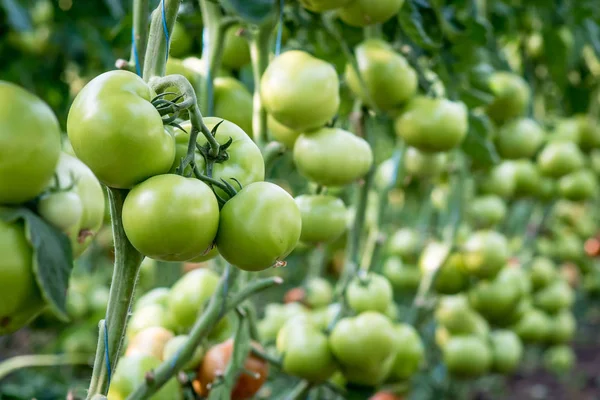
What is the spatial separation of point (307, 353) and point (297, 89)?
470 mm

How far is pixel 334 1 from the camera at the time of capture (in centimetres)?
76

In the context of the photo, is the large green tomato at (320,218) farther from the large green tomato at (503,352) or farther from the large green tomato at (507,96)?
the large green tomato at (503,352)

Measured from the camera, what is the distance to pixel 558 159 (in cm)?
183

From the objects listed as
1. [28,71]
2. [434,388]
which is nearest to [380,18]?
[28,71]

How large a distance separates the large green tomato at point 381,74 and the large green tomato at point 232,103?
8.2 inches

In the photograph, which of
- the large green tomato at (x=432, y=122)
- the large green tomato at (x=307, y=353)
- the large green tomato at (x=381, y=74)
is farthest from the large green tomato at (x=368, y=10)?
the large green tomato at (x=307, y=353)

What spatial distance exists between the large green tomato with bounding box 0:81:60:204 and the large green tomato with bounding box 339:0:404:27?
0.53 meters

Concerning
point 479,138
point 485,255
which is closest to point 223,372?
point 479,138

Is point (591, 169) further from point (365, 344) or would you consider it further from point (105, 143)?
point (105, 143)

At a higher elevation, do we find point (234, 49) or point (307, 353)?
point (234, 49)

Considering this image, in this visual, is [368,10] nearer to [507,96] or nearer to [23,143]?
[23,143]

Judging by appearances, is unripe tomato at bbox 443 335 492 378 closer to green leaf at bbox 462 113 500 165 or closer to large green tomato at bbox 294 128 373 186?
green leaf at bbox 462 113 500 165

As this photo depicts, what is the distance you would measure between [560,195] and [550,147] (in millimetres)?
325

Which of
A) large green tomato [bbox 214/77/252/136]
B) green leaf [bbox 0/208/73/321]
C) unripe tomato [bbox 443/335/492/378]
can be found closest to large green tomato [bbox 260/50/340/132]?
large green tomato [bbox 214/77/252/136]
